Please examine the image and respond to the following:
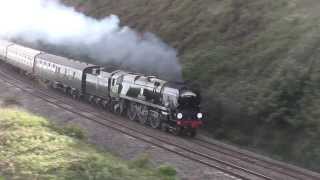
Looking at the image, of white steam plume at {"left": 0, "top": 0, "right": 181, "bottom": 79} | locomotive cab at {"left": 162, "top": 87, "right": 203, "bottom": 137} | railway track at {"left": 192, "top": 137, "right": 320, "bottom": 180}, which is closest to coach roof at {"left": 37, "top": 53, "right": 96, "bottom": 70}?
white steam plume at {"left": 0, "top": 0, "right": 181, "bottom": 79}

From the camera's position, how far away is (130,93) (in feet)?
A: 101

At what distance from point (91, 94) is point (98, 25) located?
32.7ft

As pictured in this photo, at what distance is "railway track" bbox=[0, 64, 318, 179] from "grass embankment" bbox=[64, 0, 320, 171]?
2.28m

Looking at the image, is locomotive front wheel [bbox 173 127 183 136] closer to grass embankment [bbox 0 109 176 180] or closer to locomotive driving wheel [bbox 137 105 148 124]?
locomotive driving wheel [bbox 137 105 148 124]

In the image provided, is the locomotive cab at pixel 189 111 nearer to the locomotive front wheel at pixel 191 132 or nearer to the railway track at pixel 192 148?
the locomotive front wheel at pixel 191 132

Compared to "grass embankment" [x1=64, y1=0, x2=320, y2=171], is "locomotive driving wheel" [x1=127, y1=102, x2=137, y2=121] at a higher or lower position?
lower

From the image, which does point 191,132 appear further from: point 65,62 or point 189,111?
point 65,62

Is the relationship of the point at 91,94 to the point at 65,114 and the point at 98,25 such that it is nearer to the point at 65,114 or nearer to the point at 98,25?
the point at 65,114

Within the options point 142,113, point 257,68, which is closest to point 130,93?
point 142,113

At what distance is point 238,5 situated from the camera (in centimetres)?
Result: 3600

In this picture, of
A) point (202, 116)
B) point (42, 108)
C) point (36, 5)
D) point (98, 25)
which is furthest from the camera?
point (36, 5)

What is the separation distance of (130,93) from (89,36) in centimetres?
1351

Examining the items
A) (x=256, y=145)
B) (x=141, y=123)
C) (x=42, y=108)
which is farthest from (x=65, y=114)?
(x=256, y=145)

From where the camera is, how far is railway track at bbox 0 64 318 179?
20078 mm
